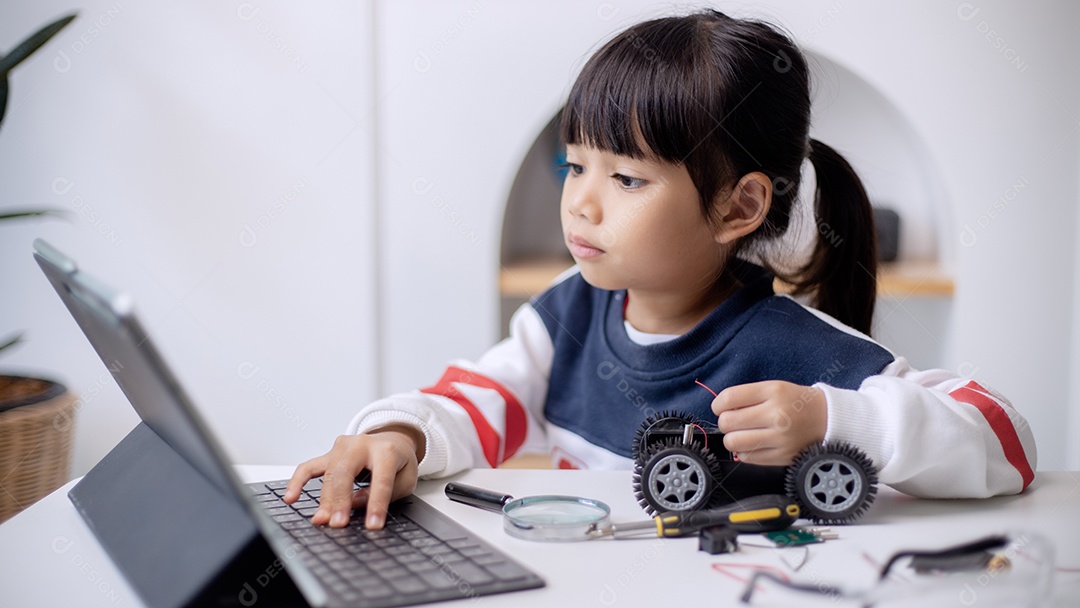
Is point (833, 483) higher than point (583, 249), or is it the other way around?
point (583, 249)

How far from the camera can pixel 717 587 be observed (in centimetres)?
63

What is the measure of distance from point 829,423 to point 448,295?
1.34 m

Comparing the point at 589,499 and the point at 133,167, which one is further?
the point at 133,167

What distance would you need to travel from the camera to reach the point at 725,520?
72 centimetres

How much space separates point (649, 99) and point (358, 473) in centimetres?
52

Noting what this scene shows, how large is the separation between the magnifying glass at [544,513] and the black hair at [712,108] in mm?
434

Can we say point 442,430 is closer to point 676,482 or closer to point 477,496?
point 477,496

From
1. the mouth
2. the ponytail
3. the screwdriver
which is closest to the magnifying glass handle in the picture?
the screwdriver

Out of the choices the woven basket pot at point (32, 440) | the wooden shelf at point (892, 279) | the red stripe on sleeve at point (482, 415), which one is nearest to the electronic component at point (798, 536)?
the red stripe on sleeve at point (482, 415)

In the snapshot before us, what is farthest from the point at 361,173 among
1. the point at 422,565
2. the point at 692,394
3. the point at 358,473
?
the point at 422,565

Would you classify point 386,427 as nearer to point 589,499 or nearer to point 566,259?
point 589,499

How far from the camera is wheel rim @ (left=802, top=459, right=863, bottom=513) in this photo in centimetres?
76

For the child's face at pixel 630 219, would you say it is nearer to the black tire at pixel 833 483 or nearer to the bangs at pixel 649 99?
the bangs at pixel 649 99

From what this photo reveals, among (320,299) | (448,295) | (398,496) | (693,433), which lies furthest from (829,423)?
(320,299)
